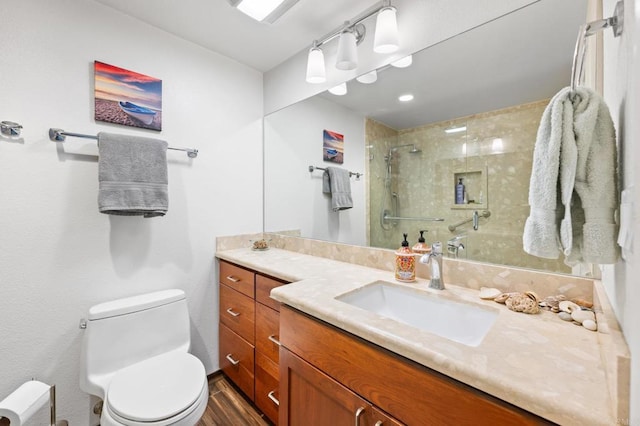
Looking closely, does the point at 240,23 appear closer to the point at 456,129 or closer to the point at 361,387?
the point at 456,129

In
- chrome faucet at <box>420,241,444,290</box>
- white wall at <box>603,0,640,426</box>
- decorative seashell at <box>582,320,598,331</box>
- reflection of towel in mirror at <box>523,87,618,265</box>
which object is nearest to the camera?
white wall at <box>603,0,640,426</box>

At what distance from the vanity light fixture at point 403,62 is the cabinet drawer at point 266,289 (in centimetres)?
127

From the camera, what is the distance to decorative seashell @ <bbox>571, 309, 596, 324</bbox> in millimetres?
801

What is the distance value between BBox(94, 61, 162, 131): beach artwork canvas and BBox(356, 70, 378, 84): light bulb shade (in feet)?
4.04

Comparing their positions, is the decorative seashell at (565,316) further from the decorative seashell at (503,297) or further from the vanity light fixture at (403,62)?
the vanity light fixture at (403,62)

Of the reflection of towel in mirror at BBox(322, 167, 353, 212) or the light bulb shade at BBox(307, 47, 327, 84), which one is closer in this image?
the light bulb shade at BBox(307, 47, 327, 84)

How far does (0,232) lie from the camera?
3.92 feet

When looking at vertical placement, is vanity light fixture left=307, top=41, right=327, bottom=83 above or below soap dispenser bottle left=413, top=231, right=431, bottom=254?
above

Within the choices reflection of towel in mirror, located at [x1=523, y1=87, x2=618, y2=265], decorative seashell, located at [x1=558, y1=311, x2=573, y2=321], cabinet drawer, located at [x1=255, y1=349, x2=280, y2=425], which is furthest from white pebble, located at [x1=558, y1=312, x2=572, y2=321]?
cabinet drawer, located at [x1=255, y1=349, x2=280, y2=425]

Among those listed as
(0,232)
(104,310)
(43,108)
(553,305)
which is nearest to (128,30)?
A: (43,108)

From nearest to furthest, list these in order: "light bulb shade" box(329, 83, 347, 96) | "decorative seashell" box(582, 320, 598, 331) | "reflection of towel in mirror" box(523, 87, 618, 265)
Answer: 1. "reflection of towel in mirror" box(523, 87, 618, 265)
2. "decorative seashell" box(582, 320, 598, 331)
3. "light bulb shade" box(329, 83, 347, 96)

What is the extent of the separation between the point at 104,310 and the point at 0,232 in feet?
1.82

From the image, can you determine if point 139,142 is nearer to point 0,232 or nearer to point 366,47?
point 0,232

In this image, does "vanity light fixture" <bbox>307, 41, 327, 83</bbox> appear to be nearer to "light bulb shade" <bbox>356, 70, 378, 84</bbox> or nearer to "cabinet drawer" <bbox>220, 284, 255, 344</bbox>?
"light bulb shade" <bbox>356, 70, 378, 84</bbox>
